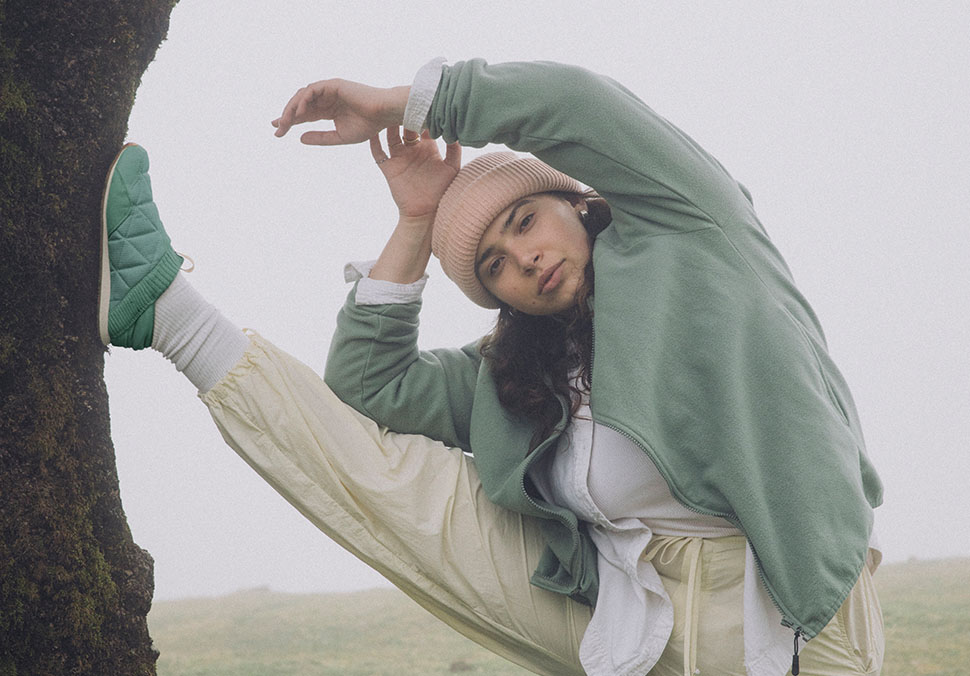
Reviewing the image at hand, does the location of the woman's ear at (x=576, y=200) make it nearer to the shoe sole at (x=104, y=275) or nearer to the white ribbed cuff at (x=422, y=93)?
the white ribbed cuff at (x=422, y=93)

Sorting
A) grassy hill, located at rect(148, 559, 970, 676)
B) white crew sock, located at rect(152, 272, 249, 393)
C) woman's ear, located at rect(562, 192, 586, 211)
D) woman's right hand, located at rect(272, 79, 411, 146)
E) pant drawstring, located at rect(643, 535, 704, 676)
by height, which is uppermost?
woman's right hand, located at rect(272, 79, 411, 146)

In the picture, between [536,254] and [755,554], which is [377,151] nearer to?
[536,254]

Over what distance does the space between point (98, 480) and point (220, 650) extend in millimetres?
2465

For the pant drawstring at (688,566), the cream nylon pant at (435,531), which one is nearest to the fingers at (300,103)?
the cream nylon pant at (435,531)

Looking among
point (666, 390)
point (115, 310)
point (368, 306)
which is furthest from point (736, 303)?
point (115, 310)

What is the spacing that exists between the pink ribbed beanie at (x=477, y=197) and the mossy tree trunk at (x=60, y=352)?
617 millimetres

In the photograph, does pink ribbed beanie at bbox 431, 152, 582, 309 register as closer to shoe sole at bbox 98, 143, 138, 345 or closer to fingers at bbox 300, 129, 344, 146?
fingers at bbox 300, 129, 344, 146

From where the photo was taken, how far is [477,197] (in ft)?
5.81

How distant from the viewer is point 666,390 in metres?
1.60

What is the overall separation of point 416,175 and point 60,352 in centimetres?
78

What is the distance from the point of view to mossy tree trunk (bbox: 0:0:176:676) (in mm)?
1355

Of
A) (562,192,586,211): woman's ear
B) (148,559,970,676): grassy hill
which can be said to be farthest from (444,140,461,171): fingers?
(148,559,970,676): grassy hill

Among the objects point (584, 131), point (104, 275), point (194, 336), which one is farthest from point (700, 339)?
point (104, 275)

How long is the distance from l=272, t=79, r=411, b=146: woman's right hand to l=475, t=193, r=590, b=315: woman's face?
0.95 ft
